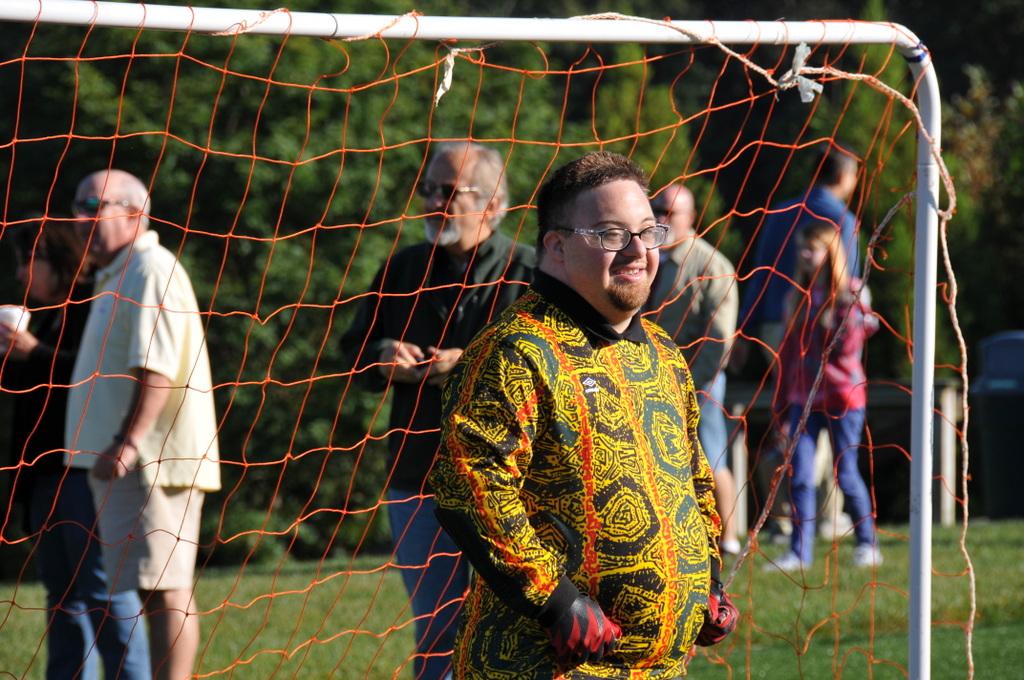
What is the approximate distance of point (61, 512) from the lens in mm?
4547

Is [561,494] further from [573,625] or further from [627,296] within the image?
[627,296]

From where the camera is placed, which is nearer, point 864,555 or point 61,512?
point 61,512

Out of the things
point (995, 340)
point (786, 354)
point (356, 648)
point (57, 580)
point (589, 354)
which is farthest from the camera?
point (995, 340)

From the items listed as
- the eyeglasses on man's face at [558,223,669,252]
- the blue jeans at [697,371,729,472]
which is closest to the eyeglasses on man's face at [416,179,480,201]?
the eyeglasses on man's face at [558,223,669,252]

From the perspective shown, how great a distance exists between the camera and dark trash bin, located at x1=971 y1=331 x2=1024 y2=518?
Answer: 10.3 m

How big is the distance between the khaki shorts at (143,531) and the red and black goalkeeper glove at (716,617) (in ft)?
6.25

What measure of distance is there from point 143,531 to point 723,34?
2179 mm

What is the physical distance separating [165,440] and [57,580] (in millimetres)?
629

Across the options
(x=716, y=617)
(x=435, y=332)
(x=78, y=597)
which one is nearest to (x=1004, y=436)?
(x=435, y=332)

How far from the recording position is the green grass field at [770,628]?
5.41 meters

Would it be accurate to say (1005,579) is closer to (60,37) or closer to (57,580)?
(57,580)

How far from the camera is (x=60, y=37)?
13258 mm

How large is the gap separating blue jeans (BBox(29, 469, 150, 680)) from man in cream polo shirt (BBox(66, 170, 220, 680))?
0.19 feet

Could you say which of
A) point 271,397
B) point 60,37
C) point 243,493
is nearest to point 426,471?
point 271,397
